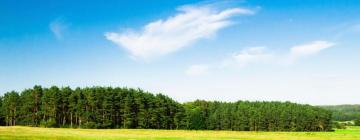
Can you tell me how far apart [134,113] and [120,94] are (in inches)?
256

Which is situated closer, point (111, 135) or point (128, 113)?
point (111, 135)

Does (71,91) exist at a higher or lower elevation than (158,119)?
higher

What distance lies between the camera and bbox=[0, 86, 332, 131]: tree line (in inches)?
4208

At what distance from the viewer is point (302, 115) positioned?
136625 mm

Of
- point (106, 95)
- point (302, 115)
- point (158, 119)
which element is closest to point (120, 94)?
point (106, 95)

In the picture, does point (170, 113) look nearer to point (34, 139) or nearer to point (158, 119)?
point (158, 119)

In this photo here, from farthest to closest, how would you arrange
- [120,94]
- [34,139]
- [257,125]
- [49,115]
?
[257,125]
[120,94]
[49,115]
[34,139]

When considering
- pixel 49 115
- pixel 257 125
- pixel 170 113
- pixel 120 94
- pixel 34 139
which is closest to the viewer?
pixel 34 139

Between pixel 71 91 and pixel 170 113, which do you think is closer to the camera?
pixel 71 91

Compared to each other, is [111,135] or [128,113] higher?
[128,113]

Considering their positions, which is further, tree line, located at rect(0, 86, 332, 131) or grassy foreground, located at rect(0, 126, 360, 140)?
tree line, located at rect(0, 86, 332, 131)

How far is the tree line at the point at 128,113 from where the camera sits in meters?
107

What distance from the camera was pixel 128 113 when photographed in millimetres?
111750

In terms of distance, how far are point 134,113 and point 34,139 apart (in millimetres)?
66156
